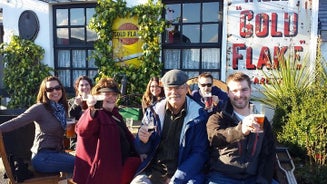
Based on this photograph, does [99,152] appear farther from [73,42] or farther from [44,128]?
[73,42]

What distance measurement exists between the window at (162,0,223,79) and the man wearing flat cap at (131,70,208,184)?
4.05 meters

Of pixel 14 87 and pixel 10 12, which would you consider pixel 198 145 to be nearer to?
pixel 14 87

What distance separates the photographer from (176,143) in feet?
8.26

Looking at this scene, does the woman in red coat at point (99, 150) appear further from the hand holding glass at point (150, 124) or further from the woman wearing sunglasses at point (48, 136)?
the woman wearing sunglasses at point (48, 136)

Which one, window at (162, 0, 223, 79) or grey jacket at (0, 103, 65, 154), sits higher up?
window at (162, 0, 223, 79)

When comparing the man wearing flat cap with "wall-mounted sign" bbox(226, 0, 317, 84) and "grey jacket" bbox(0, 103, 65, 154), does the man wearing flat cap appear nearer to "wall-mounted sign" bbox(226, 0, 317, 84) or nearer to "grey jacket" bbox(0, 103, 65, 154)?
"grey jacket" bbox(0, 103, 65, 154)

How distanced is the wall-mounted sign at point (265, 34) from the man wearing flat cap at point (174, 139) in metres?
3.65

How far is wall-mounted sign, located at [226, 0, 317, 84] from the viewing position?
5723mm

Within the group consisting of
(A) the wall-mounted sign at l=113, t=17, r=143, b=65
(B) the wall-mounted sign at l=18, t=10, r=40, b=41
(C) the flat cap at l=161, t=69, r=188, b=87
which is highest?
(B) the wall-mounted sign at l=18, t=10, r=40, b=41

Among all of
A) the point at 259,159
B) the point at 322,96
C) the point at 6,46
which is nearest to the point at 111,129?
the point at 259,159

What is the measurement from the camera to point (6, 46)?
741 cm

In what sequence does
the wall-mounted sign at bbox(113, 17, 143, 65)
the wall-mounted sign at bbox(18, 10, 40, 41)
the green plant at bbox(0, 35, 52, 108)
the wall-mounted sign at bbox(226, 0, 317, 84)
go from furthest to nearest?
the wall-mounted sign at bbox(18, 10, 40, 41) → the green plant at bbox(0, 35, 52, 108) → the wall-mounted sign at bbox(113, 17, 143, 65) → the wall-mounted sign at bbox(226, 0, 317, 84)

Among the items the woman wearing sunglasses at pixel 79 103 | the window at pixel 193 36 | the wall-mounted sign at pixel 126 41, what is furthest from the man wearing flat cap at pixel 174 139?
the wall-mounted sign at pixel 126 41

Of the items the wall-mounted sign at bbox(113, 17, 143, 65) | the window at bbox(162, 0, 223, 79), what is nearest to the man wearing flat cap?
the window at bbox(162, 0, 223, 79)
